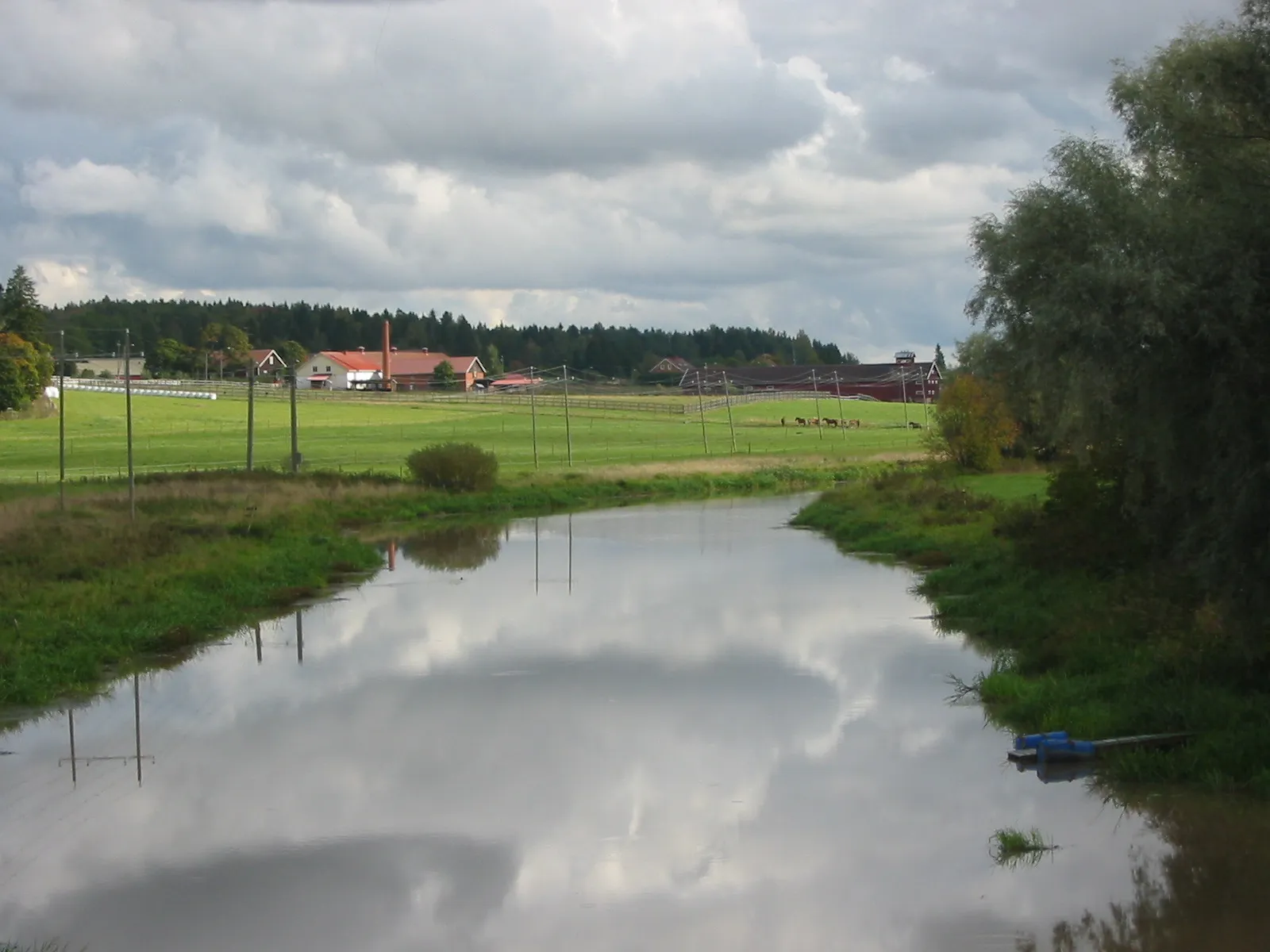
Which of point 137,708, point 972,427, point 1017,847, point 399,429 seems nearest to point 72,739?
point 137,708

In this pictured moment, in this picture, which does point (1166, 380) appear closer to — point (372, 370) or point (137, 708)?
point (137, 708)

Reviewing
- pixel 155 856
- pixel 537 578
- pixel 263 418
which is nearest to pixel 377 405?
pixel 263 418

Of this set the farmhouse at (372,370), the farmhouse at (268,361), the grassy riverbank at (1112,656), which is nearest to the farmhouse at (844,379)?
the farmhouse at (372,370)

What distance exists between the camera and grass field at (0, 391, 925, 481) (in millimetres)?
66125

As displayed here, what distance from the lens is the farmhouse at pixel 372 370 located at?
142750mm

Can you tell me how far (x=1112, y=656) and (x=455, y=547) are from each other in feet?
75.7

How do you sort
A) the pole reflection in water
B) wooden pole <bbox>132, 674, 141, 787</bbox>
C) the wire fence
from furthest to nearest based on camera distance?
the wire fence → wooden pole <bbox>132, 674, 141, 787</bbox> → the pole reflection in water

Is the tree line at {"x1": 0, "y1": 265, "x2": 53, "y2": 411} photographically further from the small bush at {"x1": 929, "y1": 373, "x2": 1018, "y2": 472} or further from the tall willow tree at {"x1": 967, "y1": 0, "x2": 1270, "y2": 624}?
the tall willow tree at {"x1": 967, "y1": 0, "x2": 1270, "y2": 624}

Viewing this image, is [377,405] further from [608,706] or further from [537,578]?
[608,706]

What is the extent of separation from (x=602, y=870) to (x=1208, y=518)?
20.9ft

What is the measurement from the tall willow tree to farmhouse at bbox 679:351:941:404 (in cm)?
11430

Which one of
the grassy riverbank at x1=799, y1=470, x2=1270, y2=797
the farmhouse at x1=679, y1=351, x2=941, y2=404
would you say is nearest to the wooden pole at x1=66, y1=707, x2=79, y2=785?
the grassy riverbank at x1=799, y1=470, x2=1270, y2=797

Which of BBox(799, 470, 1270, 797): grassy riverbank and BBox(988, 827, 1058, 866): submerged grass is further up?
BBox(799, 470, 1270, 797): grassy riverbank

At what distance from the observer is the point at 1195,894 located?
10188mm
